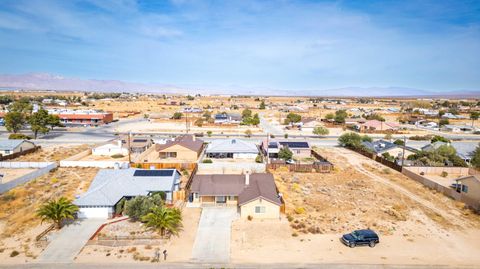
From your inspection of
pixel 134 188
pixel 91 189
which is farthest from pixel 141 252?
pixel 91 189

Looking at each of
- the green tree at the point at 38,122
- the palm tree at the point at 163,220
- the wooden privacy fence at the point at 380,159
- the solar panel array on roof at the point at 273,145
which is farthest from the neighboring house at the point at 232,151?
the green tree at the point at 38,122

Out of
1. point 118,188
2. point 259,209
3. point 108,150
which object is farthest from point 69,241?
point 108,150

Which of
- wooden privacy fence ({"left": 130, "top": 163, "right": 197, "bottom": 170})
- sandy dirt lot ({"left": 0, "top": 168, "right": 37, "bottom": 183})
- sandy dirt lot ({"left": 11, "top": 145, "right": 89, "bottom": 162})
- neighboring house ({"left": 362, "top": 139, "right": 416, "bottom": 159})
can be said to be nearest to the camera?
sandy dirt lot ({"left": 0, "top": 168, "right": 37, "bottom": 183})

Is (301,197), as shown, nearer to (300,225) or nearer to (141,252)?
(300,225)

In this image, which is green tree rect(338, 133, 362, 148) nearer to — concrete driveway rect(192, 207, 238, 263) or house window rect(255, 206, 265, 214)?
house window rect(255, 206, 265, 214)

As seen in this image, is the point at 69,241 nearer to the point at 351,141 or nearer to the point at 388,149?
the point at 388,149

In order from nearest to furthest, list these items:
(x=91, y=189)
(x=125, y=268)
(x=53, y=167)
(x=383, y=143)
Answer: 1. (x=125, y=268)
2. (x=91, y=189)
3. (x=53, y=167)
4. (x=383, y=143)

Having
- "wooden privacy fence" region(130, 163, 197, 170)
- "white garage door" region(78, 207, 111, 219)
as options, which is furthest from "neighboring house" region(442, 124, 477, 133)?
"white garage door" region(78, 207, 111, 219)

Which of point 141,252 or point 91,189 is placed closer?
point 141,252
